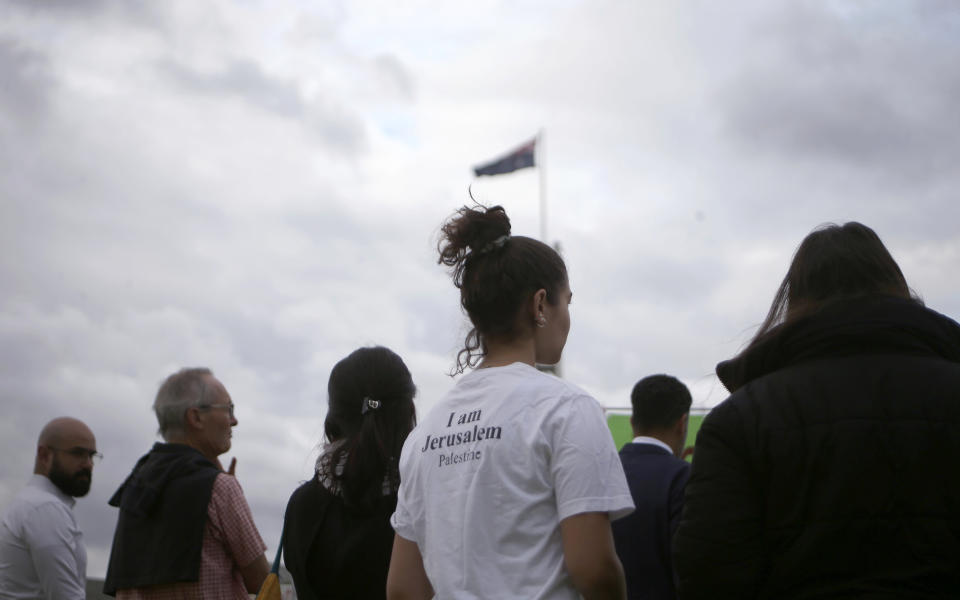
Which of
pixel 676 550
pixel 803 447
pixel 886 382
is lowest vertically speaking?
pixel 676 550

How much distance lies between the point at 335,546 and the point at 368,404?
1.72 ft

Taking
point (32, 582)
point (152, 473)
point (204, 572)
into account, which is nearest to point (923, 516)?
point (204, 572)

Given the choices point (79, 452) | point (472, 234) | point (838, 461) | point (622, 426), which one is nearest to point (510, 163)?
point (622, 426)

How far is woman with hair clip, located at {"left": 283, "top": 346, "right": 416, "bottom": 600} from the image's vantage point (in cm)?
348

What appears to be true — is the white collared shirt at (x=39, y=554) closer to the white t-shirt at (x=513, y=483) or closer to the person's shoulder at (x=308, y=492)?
the person's shoulder at (x=308, y=492)

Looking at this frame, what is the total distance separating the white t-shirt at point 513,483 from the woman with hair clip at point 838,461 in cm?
24

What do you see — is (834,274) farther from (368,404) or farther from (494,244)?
(368,404)

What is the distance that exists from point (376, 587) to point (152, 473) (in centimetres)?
133

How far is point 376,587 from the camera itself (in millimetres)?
3465

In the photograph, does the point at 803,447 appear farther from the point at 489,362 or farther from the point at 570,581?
the point at 489,362

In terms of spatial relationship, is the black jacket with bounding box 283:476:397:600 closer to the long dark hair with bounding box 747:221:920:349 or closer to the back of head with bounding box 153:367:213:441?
the back of head with bounding box 153:367:213:441

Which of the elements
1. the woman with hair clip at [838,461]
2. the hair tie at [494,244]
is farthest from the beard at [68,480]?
the woman with hair clip at [838,461]

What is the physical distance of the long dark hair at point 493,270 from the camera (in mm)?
2645

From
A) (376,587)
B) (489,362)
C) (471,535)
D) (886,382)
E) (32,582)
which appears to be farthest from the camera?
(32,582)
